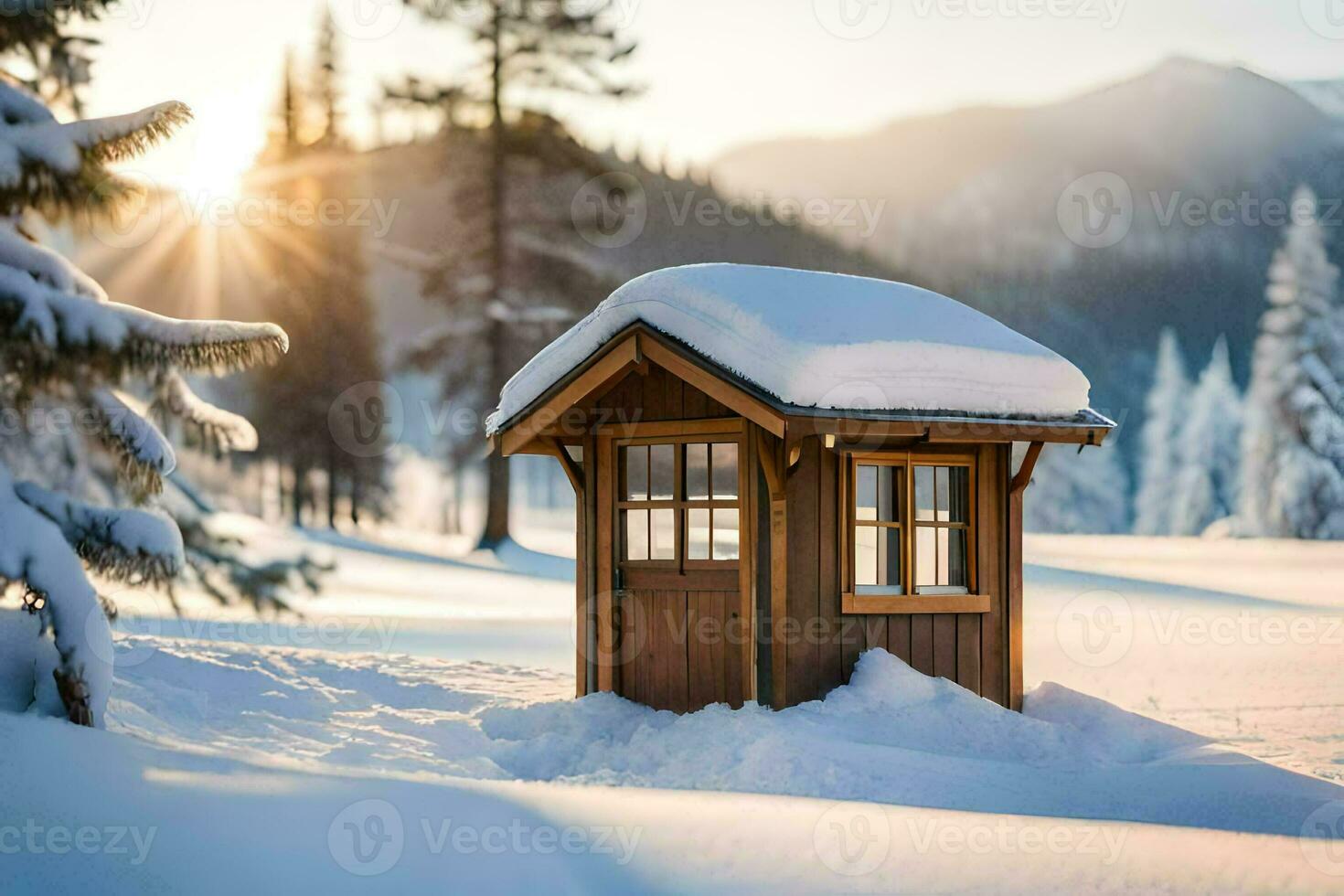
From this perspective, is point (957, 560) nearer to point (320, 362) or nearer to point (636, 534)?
point (636, 534)

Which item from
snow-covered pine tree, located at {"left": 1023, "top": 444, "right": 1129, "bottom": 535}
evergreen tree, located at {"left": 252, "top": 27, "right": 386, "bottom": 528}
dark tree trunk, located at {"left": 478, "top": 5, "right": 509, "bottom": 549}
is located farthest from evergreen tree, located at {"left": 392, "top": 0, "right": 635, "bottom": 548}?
snow-covered pine tree, located at {"left": 1023, "top": 444, "right": 1129, "bottom": 535}

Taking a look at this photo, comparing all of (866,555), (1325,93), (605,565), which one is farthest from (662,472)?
(1325,93)

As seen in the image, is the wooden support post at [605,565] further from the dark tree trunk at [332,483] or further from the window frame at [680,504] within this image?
the dark tree trunk at [332,483]

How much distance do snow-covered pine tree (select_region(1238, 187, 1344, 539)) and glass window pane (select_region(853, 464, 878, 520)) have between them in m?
28.9

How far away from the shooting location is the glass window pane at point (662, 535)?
1125cm

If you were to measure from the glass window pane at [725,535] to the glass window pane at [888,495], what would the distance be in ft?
4.10

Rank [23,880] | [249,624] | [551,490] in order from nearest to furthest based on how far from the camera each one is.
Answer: [23,880]
[249,624]
[551,490]

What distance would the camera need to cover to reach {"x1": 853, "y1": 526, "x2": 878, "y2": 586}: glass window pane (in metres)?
11.0

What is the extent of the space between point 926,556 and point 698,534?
1.99 metres

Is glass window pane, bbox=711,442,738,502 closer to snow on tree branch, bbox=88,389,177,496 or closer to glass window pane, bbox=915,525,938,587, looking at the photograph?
glass window pane, bbox=915,525,938,587

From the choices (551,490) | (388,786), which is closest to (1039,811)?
(388,786)

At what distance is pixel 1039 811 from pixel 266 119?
37478 mm

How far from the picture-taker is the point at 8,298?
8.10 metres

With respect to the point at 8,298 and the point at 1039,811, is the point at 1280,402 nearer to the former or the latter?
the point at 1039,811
